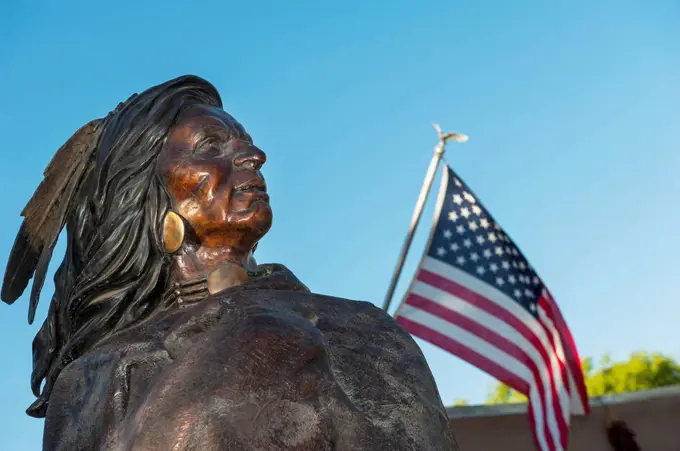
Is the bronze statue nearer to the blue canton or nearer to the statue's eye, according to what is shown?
the statue's eye

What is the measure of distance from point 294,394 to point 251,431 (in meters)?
0.18

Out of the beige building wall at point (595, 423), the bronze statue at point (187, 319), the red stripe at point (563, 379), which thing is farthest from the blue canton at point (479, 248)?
the bronze statue at point (187, 319)

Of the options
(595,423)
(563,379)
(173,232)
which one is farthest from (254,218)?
(595,423)

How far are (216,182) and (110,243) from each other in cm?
50

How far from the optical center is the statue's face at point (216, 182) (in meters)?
3.80

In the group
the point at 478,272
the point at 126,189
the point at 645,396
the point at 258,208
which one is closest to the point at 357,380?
the point at 258,208

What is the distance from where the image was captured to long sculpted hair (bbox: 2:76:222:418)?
385 cm

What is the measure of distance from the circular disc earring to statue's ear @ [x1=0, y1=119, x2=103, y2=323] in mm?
634

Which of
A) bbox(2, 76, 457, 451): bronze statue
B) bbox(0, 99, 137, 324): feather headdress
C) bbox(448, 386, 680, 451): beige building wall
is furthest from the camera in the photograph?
bbox(448, 386, 680, 451): beige building wall

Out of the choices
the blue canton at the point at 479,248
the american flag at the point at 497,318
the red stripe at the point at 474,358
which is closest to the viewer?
the red stripe at the point at 474,358

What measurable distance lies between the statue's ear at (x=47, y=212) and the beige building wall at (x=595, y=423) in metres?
7.57

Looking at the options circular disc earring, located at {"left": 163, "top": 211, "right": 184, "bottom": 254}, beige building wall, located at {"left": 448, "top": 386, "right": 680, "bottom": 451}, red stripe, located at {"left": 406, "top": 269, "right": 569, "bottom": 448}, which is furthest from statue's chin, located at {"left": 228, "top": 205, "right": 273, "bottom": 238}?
beige building wall, located at {"left": 448, "top": 386, "right": 680, "bottom": 451}

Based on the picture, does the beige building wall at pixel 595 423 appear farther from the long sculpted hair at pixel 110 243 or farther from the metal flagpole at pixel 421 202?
the long sculpted hair at pixel 110 243

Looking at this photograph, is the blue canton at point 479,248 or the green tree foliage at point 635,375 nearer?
the blue canton at point 479,248
